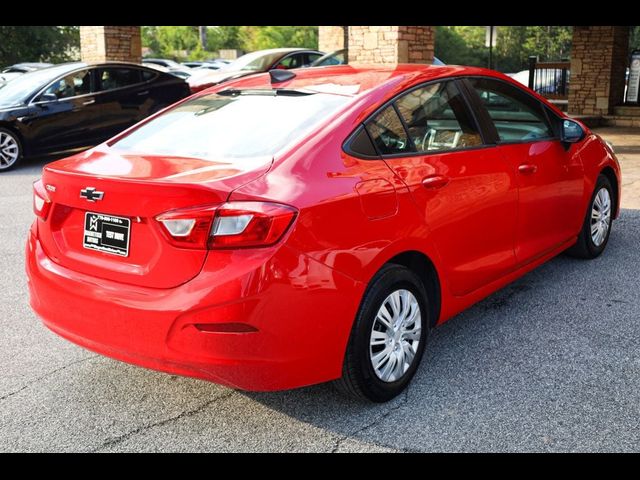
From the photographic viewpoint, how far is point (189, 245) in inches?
118

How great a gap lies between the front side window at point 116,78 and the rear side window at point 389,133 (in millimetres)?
9385

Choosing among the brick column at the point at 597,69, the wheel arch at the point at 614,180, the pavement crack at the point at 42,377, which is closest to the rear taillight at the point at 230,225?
the pavement crack at the point at 42,377

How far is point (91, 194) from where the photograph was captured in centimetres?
324

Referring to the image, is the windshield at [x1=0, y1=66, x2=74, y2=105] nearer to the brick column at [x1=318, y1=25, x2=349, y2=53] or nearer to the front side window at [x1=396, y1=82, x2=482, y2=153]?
the front side window at [x1=396, y1=82, x2=482, y2=153]

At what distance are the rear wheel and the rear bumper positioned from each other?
8.55m

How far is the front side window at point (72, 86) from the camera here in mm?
11508

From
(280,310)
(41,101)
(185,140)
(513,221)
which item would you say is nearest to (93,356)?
(185,140)

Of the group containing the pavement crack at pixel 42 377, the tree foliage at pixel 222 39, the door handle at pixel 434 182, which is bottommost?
the pavement crack at pixel 42 377

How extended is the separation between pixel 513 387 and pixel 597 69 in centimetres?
1564

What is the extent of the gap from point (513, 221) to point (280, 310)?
6.41ft

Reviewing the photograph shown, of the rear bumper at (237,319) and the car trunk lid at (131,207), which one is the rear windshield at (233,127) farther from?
the rear bumper at (237,319)

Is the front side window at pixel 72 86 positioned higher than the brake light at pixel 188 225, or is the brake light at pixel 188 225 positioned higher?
the front side window at pixel 72 86

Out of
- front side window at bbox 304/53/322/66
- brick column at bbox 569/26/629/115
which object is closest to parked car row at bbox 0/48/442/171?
front side window at bbox 304/53/322/66

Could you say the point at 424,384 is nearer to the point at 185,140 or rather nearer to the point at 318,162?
the point at 318,162
